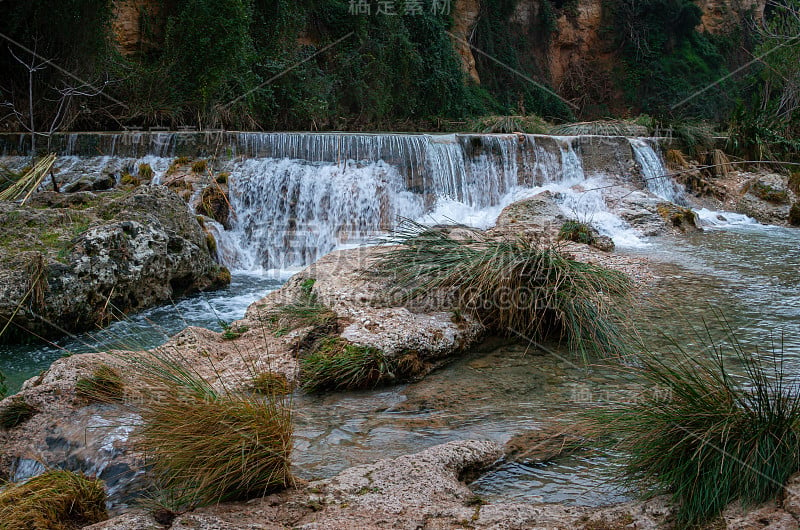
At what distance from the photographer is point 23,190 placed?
7707 mm

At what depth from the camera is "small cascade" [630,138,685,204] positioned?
12.8m

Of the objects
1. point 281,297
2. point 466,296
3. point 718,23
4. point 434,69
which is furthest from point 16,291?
point 718,23

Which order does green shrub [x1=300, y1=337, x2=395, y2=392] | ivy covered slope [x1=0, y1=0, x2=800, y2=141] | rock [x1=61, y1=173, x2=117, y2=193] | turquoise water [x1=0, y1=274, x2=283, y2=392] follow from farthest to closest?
ivy covered slope [x1=0, y1=0, x2=800, y2=141] → rock [x1=61, y1=173, x2=117, y2=193] → turquoise water [x1=0, y1=274, x2=283, y2=392] → green shrub [x1=300, y1=337, x2=395, y2=392]

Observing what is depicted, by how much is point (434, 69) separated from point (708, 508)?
16.9m

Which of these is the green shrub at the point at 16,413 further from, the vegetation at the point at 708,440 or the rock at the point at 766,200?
the rock at the point at 766,200

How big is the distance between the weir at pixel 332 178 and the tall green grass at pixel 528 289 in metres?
4.06

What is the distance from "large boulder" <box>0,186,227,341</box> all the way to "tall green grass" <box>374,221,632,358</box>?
8.80 feet

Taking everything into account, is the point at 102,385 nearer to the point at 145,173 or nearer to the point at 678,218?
the point at 145,173

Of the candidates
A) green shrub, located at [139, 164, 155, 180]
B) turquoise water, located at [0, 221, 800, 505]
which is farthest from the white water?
turquoise water, located at [0, 221, 800, 505]

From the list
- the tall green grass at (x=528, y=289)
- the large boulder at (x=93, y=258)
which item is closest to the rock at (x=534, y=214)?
the tall green grass at (x=528, y=289)

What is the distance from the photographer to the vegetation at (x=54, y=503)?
2.24m

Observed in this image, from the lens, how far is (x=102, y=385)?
3373mm

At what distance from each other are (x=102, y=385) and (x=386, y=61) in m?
14.9

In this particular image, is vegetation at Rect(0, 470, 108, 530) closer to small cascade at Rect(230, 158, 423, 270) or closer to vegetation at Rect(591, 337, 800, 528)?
vegetation at Rect(591, 337, 800, 528)
